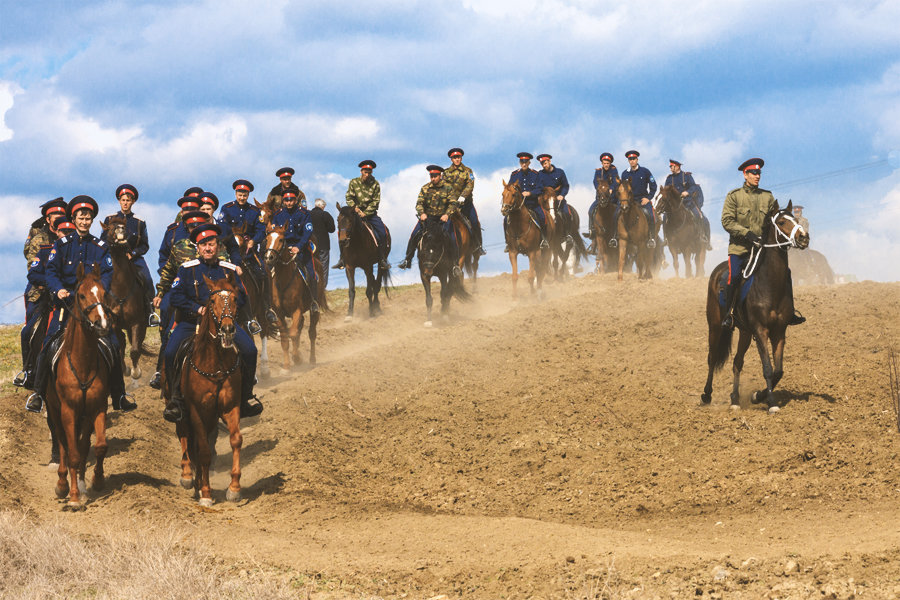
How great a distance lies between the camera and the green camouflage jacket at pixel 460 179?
21.8 m

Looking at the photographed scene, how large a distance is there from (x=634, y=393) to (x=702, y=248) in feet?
50.1

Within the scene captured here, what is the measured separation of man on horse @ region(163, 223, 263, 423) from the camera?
11.1m

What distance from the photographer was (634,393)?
14031 millimetres

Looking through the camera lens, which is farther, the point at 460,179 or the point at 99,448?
the point at 460,179

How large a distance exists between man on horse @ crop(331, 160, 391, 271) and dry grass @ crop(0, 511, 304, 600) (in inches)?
535

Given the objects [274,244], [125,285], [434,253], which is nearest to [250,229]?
[274,244]

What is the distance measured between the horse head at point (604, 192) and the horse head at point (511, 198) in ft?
8.93

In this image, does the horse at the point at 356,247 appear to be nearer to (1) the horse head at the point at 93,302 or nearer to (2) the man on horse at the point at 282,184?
(2) the man on horse at the point at 282,184

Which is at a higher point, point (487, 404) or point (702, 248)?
point (702, 248)

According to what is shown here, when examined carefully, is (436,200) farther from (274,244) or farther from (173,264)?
(173,264)

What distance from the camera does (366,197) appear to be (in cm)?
2230

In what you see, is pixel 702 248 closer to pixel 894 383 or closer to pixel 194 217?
pixel 894 383

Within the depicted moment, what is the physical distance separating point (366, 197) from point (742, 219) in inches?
437

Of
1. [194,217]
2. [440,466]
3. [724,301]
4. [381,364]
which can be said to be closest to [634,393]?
[724,301]
